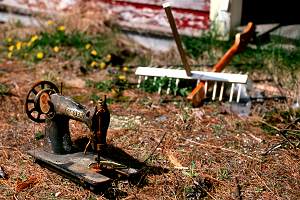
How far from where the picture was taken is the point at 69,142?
4238mm

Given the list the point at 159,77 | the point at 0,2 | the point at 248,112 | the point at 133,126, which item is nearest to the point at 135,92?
the point at 159,77

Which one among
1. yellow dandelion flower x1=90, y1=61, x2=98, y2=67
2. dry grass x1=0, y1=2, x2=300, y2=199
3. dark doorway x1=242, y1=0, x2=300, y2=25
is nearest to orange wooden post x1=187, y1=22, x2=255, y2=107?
dry grass x1=0, y1=2, x2=300, y2=199

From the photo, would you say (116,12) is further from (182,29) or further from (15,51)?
(15,51)

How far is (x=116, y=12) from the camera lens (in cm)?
710

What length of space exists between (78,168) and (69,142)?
38 centimetres

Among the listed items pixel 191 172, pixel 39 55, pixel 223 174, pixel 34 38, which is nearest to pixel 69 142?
pixel 191 172

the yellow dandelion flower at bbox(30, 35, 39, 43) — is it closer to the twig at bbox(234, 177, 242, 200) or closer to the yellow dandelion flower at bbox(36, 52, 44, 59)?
the yellow dandelion flower at bbox(36, 52, 44, 59)

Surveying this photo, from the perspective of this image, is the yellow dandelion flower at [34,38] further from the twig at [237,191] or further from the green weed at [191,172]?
the twig at [237,191]

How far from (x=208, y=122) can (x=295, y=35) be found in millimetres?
2032

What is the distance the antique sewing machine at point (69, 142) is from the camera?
12.1 ft

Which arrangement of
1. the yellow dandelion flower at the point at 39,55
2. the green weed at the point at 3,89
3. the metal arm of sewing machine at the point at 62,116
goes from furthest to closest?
the yellow dandelion flower at the point at 39,55 → the green weed at the point at 3,89 → the metal arm of sewing machine at the point at 62,116

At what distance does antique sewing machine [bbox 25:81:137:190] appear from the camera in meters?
3.68

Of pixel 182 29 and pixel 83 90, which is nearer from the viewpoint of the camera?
pixel 83 90

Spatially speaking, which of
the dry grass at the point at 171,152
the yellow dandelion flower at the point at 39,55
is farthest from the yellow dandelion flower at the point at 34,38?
the dry grass at the point at 171,152
